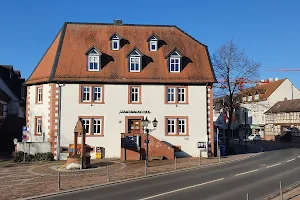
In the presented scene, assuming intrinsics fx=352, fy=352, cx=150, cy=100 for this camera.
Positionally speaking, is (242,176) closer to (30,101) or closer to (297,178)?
(297,178)

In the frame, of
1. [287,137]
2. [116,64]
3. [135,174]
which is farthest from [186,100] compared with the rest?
[287,137]

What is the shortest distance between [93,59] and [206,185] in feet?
60.8

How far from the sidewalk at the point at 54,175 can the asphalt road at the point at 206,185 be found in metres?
1.64

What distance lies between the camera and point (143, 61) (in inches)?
1321

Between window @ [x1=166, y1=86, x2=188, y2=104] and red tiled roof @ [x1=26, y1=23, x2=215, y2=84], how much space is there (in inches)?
27.7

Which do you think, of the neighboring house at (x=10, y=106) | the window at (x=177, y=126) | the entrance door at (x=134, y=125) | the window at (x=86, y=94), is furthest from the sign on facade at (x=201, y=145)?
the neighboring house at (x=10, y=106)

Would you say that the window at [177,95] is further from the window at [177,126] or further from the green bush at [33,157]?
the green bush at [33,157]

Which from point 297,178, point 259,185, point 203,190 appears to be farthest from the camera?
point 297,178

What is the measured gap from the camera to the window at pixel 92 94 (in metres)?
31.4

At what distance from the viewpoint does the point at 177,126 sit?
105 feet

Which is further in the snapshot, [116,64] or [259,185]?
[116,64]

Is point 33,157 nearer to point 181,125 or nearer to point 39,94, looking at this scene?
point 39,94

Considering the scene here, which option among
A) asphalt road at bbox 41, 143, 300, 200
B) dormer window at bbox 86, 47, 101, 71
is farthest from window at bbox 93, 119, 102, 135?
asphalt road at bbox 41, 143, 300, 200

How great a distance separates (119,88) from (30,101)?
9.00 metres
